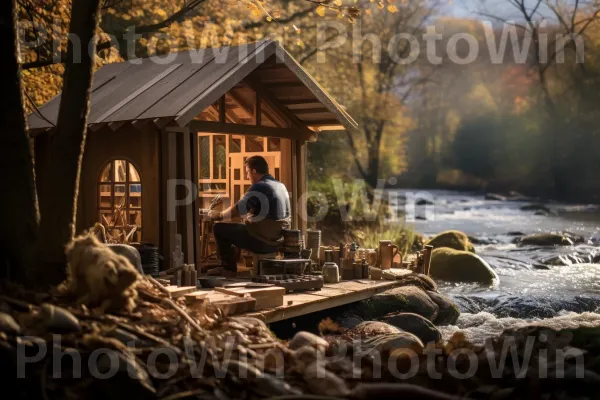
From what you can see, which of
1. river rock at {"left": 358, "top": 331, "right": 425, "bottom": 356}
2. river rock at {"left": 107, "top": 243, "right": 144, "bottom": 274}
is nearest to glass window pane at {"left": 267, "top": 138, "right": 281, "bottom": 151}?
river rock at {"left": 107, "top": 243, "right": 144, "bottom": 274}

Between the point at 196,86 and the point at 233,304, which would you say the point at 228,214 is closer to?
the point at 196,86

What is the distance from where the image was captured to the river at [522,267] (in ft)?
43.9

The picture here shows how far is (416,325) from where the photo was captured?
406 inches

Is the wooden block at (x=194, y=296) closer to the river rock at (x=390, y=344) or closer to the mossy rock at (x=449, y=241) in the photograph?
the river rock at (x=390, y=344)

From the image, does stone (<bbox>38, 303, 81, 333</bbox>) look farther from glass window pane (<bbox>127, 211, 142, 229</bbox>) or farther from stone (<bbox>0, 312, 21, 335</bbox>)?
glass window pane (<bbox>127, 211, 142, 229</bbox>)

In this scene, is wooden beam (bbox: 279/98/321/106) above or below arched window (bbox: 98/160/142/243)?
above

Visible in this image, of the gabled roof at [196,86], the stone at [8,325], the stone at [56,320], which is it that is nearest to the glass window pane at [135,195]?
the gabled roof at [196,86]

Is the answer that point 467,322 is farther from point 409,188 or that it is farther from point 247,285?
point 409,188

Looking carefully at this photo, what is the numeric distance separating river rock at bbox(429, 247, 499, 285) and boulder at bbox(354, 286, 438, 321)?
4.75 meters

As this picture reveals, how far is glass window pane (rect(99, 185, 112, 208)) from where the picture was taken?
37.8 feet

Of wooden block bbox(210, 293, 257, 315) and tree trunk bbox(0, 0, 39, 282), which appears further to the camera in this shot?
wooden block bbox(210, 293, 257, 315)

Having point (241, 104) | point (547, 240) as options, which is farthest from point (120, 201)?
point (547, 240)

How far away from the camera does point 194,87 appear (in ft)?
34.8

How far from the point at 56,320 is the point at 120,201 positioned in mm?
5185
